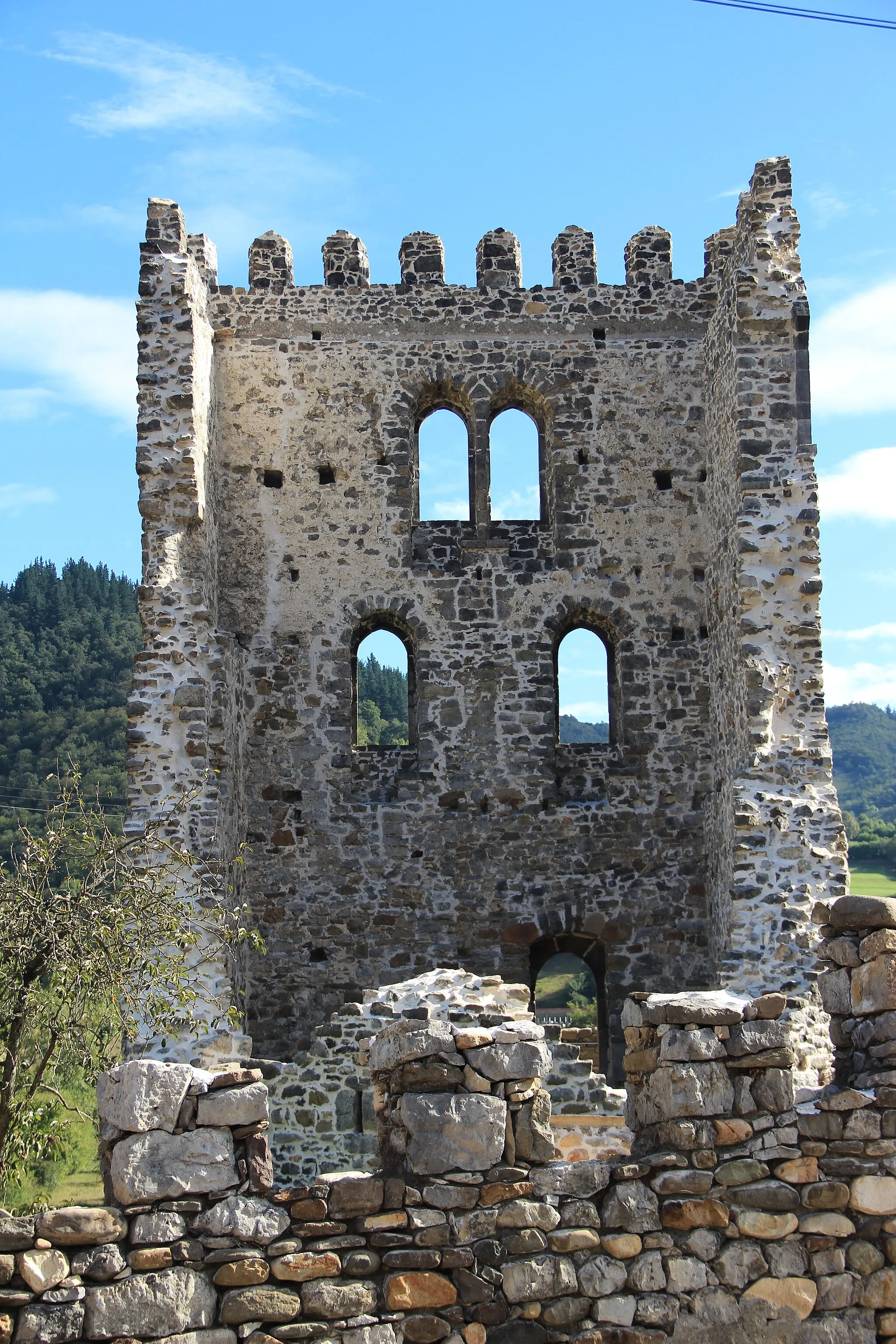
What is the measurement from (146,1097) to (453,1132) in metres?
1.40

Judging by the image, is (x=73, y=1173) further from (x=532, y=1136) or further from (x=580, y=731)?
(x=580, y=731)

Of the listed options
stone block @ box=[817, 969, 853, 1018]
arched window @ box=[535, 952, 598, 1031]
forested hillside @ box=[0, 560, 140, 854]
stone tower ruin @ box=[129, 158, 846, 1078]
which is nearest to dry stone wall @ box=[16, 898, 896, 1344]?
stone block @ box=[817, 969, 853, 1018]

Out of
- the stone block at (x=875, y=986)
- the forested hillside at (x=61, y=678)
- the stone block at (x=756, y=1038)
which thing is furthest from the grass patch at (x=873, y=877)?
the stone block at (x=756, y=1038)

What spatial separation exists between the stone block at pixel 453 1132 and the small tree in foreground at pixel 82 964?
3202 mm

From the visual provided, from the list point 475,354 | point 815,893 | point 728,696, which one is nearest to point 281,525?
point 475,354

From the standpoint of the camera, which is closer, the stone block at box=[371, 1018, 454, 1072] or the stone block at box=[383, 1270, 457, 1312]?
the stone block at box=[383, 1270, 457, 1312]

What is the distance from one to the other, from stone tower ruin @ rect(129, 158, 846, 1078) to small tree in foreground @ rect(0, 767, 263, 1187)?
1483 millimetres

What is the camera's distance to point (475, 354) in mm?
15609

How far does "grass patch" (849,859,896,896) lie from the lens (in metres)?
49.9

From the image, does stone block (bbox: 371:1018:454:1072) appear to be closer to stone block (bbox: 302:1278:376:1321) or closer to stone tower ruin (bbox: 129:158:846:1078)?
stone block (bbox: 302:1278:376:1321)

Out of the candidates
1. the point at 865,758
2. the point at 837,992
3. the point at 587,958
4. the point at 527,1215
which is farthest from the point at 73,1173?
the point at 865,758

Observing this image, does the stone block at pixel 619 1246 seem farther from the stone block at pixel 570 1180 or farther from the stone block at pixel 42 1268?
the stone block at pixel 42 1268

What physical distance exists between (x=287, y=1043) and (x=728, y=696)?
5.35 meters

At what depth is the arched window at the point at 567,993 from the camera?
113 feet
